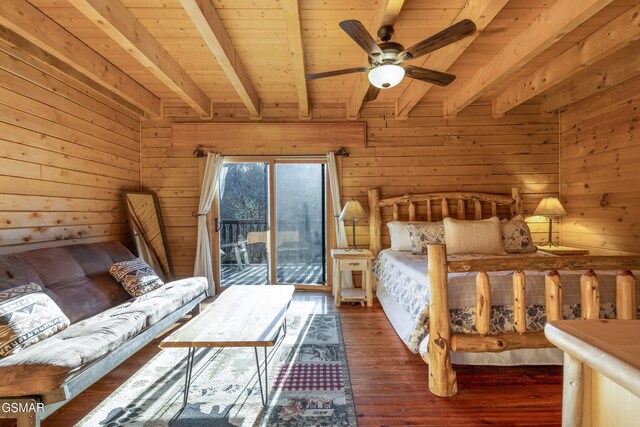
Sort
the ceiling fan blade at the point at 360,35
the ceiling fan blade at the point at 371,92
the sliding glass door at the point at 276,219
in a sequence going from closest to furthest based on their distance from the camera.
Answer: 1. the ceiling fan blade at the point at 360,35
2. the ceiling fan blade at the point at 371,92
3. the sliding glass door at the point at 276,219

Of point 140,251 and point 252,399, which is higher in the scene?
→ point 140,251

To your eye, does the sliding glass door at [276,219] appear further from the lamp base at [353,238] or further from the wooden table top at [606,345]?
the wooden table top at [606,345]

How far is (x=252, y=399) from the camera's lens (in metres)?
1.96

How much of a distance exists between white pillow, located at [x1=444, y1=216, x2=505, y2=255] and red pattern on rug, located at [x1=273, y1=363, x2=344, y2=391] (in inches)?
72.7

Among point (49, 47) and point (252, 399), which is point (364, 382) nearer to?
point (252, 399)

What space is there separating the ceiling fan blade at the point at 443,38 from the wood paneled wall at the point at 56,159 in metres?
3.08

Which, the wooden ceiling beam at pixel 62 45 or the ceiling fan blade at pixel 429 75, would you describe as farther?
the ceiling fan blade at pixel 429 75

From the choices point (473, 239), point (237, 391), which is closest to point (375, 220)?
point (473, 239)

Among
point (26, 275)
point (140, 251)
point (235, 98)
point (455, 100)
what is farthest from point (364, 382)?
point (235, 98)

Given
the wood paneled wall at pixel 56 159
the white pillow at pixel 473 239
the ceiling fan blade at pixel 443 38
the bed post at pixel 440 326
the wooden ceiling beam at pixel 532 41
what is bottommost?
the bed post at pixel 440 326

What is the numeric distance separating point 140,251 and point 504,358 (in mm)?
3940

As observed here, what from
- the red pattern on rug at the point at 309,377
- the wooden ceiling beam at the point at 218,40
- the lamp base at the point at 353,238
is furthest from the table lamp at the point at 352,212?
the red pattern on rug at the point at 309,377

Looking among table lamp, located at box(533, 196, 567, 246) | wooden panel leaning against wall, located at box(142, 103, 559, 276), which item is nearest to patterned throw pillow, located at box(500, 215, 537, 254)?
table lamp, located at box(533, 196, 567, 246)

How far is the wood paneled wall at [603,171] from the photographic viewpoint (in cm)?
330
